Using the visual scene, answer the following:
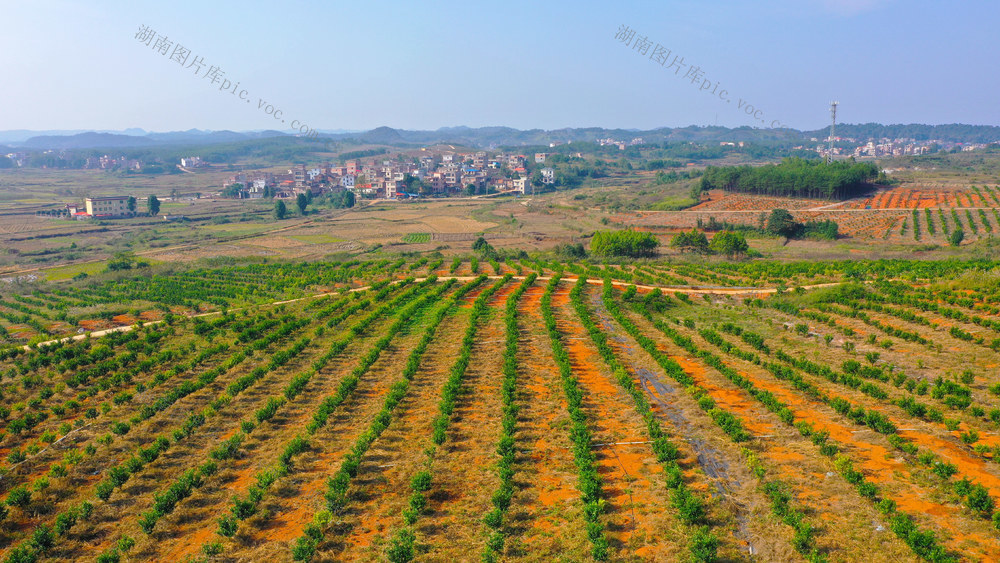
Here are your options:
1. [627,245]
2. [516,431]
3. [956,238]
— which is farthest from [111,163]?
[956,238]

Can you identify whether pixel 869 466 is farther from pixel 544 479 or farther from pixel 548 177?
pixel 548 177

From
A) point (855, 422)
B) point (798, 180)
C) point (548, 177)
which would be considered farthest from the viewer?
point (548, 177)

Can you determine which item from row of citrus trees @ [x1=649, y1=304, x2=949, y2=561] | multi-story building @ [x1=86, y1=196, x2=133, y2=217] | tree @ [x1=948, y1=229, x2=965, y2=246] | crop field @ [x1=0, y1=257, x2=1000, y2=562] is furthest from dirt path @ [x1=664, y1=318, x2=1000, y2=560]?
multi-story building @ [x1=86, y1=196, x2=133, y2=217]

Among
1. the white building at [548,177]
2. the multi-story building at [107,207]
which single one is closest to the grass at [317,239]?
the multi-story building at [107,207]

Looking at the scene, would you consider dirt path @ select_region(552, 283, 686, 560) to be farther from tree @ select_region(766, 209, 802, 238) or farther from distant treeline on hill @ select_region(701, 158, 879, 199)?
distant treeline on hill @ select_region(701, 158, 879, 199)

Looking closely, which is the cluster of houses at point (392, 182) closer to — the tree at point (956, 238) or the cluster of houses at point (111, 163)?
the cluster of houses at point (111, 163)

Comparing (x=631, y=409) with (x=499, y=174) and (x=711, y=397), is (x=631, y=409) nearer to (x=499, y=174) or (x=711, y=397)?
(x=711, y=397)

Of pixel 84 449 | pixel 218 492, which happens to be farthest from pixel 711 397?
pixel 84 449
